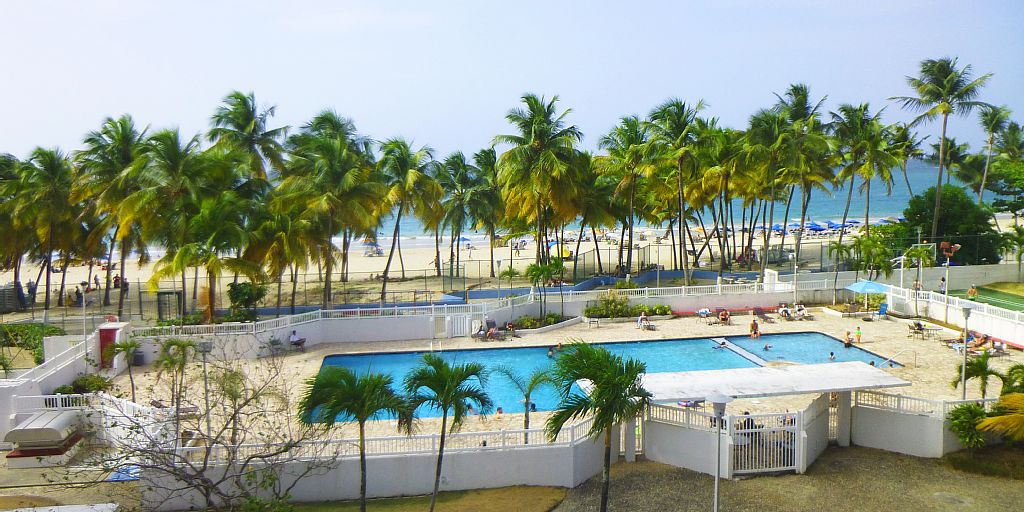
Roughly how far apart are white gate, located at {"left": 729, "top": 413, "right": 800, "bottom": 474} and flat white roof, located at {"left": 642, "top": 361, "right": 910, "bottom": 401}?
0.56 metres

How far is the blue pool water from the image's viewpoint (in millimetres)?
25328

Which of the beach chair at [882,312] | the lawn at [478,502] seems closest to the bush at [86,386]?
the lawn at [478,502]

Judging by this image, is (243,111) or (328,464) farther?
(243,111)

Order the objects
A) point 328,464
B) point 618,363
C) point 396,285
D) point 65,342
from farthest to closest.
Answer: point 396,285
point 65,342
point 328,464
point 618,363

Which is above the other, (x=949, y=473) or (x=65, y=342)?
(x=65, y=342)

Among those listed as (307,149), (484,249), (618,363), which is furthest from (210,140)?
(484,249)

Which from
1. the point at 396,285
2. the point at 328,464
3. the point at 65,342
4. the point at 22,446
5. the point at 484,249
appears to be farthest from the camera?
the point at 484,249

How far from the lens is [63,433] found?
16.8m

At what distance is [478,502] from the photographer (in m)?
14.0

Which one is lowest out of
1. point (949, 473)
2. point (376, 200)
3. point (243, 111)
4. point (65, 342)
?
point (949, 473)

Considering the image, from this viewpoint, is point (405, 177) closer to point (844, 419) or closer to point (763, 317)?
point (763, 317)

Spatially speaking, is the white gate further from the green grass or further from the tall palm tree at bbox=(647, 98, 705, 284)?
the tall palm tree at bbox=(647, 98, 705, 284)

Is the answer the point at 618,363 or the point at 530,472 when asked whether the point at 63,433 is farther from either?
the point at 618,363

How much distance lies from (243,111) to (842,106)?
31.5m
